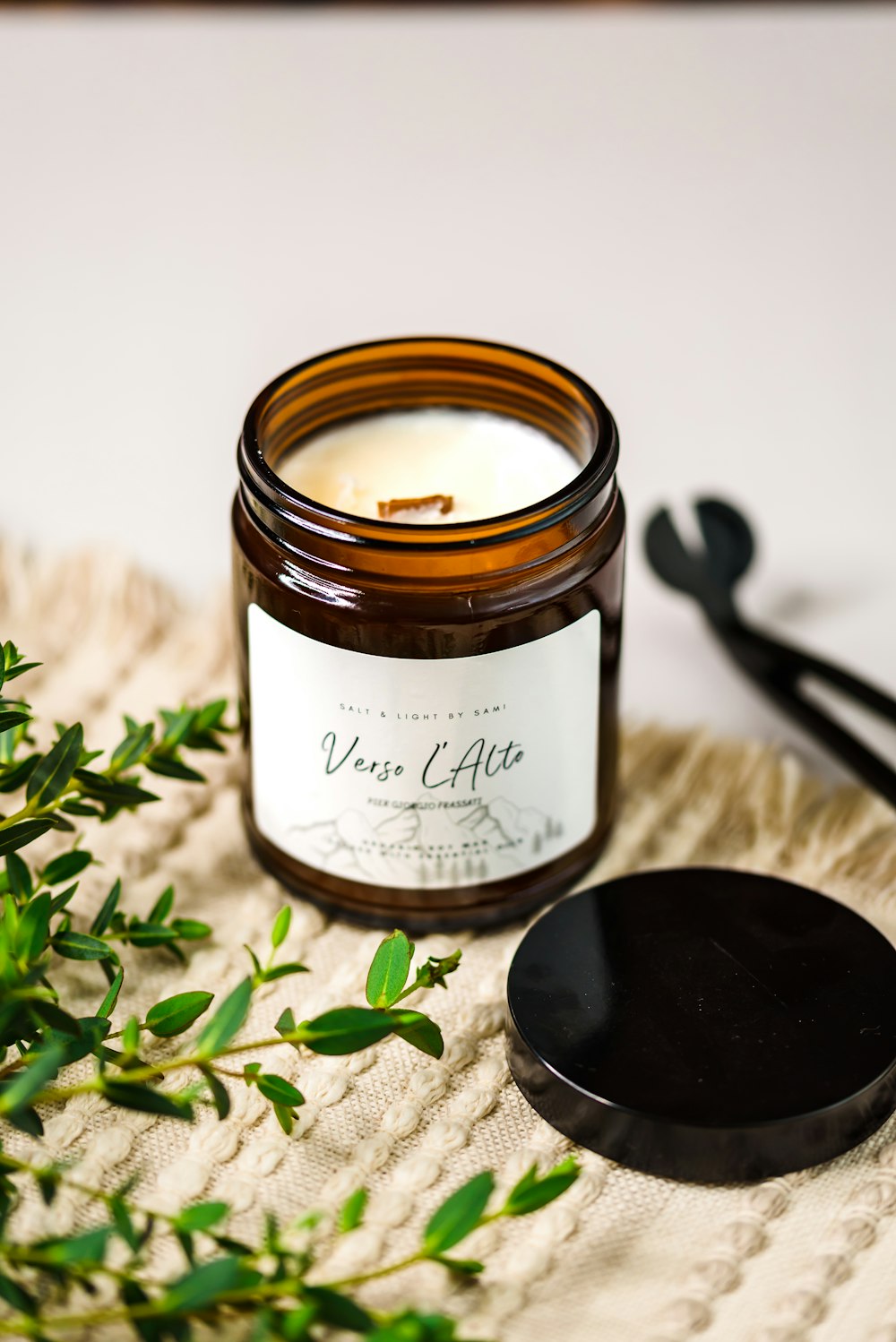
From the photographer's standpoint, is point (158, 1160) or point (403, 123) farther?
point (403, 123)

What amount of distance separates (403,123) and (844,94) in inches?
12.8

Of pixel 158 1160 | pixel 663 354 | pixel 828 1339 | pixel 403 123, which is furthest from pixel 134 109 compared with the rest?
pixel 828 1339

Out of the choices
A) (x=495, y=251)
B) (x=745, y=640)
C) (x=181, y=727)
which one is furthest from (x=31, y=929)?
(x=495, y=251)

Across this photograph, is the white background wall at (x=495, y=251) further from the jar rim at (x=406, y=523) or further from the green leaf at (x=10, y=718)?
the green leaf at (x=10, y=718)

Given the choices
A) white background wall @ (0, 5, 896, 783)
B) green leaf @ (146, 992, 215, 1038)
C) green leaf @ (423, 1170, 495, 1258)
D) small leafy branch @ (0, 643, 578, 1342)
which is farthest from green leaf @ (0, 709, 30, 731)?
white background wall @ (0, 5, 896, 783)

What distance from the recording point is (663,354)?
1046 millimetres

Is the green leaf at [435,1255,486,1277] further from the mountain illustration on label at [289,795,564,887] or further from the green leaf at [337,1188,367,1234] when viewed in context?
the mountain illustration on label at [289,795,564,887]

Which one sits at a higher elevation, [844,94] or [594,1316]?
[844,94]

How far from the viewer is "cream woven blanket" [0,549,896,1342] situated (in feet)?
1.69

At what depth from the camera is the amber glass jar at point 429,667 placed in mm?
586

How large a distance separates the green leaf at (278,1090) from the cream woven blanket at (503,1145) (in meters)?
0.04

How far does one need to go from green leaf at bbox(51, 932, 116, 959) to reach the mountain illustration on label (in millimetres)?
104

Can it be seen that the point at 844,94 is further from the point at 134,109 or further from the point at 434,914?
the point at 434,914

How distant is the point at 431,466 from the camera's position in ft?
2.22
